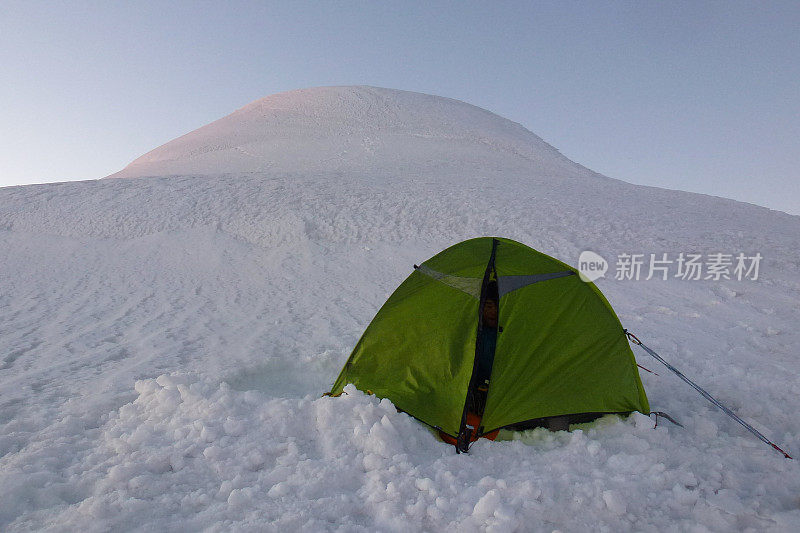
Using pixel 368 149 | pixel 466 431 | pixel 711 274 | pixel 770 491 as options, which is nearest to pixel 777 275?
pixel 711 274

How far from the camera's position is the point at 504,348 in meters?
4.12

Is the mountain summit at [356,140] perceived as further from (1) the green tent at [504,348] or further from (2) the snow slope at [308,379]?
(1) the green tent at [504,348]

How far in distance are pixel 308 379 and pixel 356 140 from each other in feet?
72.4

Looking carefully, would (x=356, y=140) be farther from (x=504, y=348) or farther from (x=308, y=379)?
(x=504, y=348)

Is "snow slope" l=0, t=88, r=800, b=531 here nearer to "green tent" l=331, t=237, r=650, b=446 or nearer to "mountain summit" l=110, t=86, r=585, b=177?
"green tent" l=331, t=237, r=650, b=446

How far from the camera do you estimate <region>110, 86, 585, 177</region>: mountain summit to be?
20094 millimetres

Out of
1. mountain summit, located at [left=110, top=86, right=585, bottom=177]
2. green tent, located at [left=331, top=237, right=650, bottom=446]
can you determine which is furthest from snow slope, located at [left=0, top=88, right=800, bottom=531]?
mountain summit, located at [left=110, top=86, right=585, bottom=177]

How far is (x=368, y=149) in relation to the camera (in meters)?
23.4

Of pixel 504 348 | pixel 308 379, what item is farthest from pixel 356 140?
pixel 504 348

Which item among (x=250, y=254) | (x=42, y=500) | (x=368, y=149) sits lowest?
(x=42, y=500)

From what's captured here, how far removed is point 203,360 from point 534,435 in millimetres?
4249

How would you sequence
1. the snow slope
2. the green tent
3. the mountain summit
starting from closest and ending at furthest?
the snow slope
the green tent
the mountain summit

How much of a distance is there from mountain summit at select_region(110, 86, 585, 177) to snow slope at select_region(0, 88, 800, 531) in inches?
263

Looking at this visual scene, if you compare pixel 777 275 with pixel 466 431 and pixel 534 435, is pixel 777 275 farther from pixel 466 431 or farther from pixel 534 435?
pixel 466 431
